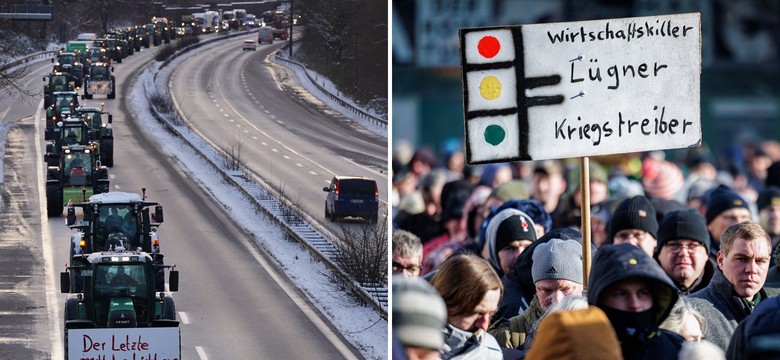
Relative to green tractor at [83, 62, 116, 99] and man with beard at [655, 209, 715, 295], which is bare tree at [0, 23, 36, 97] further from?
man with beard at [655, 209, 715, 295]

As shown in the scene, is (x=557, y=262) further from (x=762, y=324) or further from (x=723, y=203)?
(x=723, y=203)

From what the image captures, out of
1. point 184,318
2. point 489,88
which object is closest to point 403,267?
point 489,88

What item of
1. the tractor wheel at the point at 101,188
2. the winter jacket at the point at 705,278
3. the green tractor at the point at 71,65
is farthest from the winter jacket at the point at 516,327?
the green tractor at the point at 71,65

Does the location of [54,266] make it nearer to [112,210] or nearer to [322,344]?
[112,210]

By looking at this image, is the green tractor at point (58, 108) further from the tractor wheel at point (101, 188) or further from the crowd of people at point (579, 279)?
the crowd of people at point (579, 279)

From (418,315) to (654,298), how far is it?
1584 mm

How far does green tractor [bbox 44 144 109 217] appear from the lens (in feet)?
68.9

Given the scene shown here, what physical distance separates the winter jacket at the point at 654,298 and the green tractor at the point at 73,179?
1466 centimetres

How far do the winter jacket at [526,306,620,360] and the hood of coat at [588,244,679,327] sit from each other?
1.03 metres

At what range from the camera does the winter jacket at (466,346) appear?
21.7 feet

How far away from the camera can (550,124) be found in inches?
329

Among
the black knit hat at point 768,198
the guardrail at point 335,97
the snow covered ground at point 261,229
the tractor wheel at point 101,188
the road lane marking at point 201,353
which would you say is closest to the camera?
the black knit hat at point 768,198

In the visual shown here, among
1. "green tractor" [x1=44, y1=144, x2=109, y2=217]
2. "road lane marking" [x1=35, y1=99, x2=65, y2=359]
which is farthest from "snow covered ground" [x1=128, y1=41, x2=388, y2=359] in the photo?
"road lane marking" [x1=35, y1=99, x2=65, y2=359]

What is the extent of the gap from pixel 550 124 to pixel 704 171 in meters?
10.6
